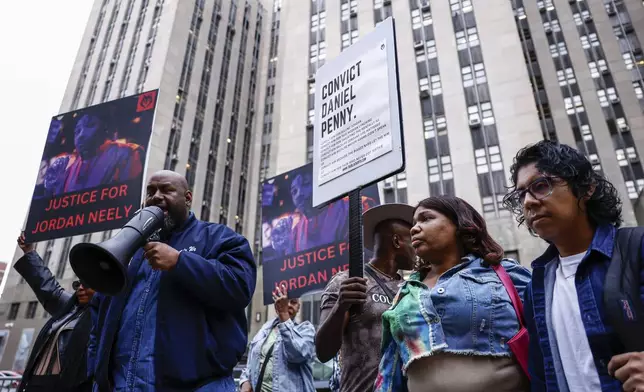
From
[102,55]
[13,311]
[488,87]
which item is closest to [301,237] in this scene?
[488,87]

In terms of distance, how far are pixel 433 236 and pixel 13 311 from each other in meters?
43.4

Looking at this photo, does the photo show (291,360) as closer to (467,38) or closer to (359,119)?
(359,119)

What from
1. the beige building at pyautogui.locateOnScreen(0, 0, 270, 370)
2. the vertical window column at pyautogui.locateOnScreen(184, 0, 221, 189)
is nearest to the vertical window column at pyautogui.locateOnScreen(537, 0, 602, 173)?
the beige building at pyautogui.locateOnScreen(0, 0, 270, 370)

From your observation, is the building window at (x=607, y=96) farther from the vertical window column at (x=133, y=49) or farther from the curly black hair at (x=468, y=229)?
the curly black hair at (x=468, y=229)

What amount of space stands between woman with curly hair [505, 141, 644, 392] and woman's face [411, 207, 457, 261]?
0.42 m

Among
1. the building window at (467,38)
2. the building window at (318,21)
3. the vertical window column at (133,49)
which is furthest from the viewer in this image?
the vertical window column at (133,49)

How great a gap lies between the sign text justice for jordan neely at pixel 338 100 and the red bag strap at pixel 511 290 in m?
1.48

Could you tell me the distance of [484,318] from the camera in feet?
6.51

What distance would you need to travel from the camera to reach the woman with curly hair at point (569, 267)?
5.47ft

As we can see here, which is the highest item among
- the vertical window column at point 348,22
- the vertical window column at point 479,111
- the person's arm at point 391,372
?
the vertical window column at point 348,22

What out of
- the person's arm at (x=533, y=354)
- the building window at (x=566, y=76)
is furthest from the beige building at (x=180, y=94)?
the person's arm at (x=533, y=354)

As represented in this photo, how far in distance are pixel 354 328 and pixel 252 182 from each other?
48.7 meters

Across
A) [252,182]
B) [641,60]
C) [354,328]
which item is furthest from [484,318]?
[252,182]

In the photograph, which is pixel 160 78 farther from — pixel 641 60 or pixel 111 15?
pixel 641 60
